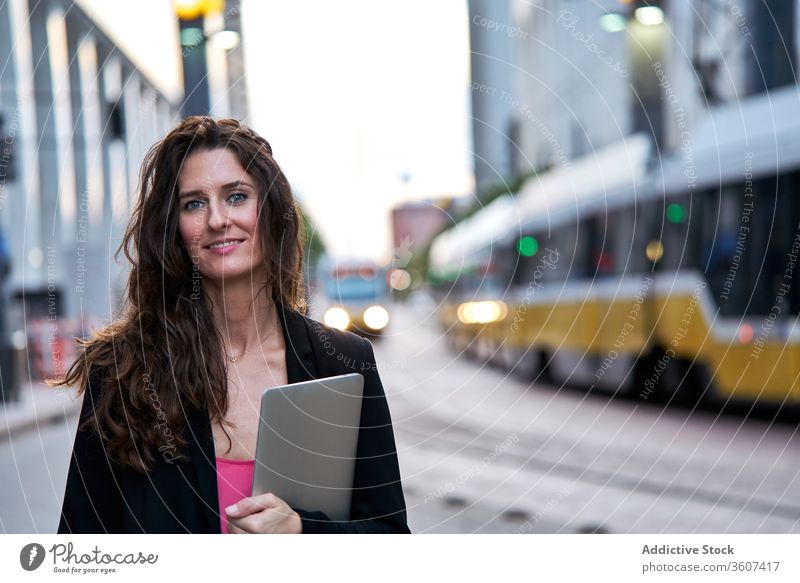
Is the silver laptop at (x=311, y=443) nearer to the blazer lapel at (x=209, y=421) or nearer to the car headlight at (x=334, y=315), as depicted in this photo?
the blazer lapel at (x=209, y=421)

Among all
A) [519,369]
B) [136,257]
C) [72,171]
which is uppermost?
[72,171]

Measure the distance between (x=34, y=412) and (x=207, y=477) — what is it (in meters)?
10.8

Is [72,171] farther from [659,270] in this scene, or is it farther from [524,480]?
[524,480]

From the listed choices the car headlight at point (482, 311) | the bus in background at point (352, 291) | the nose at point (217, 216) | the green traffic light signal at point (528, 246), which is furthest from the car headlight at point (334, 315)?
the car headlight at point (482, 311)

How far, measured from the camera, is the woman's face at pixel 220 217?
8.07 ft

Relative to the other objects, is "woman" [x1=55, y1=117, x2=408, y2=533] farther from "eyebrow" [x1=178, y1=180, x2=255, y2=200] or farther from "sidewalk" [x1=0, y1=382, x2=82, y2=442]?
"sidewalk" [x1=0, y1=382, x2=82, y2=442]

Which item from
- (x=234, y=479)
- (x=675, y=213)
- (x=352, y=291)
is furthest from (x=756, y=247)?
(x=234, y=479)

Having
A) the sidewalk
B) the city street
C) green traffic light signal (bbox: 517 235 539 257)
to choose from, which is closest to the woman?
the city street

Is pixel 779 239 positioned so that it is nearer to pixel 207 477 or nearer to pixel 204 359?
pixel 204 359

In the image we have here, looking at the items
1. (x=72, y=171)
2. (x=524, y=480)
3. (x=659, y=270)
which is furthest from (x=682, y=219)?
(x=72, y=171)

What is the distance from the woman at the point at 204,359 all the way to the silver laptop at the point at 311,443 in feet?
0.15

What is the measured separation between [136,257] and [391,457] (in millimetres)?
832

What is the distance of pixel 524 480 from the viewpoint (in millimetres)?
7969

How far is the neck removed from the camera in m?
2.56
